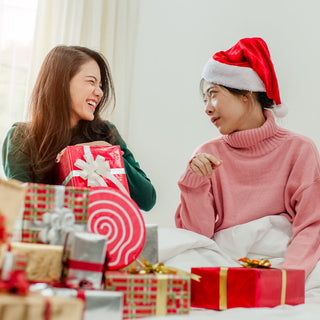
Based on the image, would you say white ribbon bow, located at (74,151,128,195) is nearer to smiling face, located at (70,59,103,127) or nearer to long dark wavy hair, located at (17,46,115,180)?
long dark wavy hair, located at (17,46,115,180)

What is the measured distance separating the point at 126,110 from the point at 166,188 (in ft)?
1.65

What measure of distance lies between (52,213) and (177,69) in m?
1.85

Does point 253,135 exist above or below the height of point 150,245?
above

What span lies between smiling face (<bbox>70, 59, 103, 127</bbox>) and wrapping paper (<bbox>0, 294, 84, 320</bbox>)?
1121mm

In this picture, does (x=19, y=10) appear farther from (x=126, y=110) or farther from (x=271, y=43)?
(x=271, y=43)

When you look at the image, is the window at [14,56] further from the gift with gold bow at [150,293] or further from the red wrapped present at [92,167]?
the gift with gold bow at [150,293]

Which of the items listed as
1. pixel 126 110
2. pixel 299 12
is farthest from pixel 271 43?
pixel 126 110

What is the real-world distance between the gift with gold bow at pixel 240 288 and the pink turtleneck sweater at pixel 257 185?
419 mm

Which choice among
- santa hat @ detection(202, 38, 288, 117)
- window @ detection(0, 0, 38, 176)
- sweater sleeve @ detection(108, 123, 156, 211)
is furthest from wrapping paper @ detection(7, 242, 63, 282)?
window @ detection(0, 0, 38, 176)

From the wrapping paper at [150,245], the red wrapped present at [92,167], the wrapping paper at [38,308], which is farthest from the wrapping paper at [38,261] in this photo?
the red wrapped present at [92,167]

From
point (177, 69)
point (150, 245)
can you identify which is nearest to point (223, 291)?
point (150, 245)

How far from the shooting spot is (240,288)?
0.96 m

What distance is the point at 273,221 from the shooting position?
1416 mm

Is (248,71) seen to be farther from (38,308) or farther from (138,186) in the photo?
(38,308)
